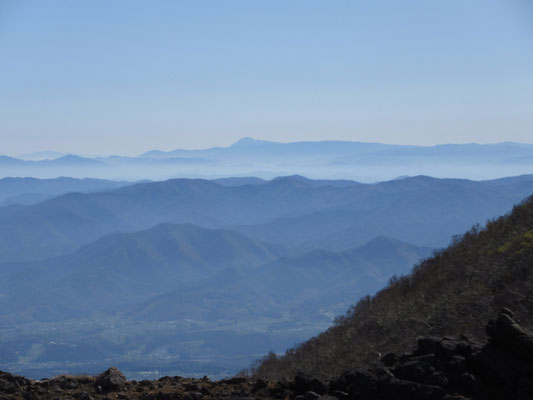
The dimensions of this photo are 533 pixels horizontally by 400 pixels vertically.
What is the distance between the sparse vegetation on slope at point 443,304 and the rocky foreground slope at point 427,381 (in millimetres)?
3467

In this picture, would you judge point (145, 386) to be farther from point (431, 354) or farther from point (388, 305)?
point (388, 305)

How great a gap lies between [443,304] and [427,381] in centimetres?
→ 749

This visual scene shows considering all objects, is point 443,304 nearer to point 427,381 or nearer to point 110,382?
point 427,381

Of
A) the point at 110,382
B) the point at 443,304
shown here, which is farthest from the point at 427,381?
the point at 443,304

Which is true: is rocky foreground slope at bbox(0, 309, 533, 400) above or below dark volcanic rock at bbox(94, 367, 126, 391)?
above

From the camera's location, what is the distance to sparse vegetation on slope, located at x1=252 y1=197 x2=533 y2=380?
15961 millimetres

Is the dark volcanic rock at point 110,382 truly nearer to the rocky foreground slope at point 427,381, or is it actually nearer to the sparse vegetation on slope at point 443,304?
the rocky foreground slope at point 427,381

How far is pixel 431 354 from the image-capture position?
10.9 metres

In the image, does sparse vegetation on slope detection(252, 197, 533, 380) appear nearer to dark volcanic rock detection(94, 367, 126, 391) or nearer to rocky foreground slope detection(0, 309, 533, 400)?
rocky foreground slope detection(0, 309, 533, 400)

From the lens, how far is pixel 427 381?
33.9ft

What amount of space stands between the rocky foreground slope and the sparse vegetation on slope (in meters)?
3.47

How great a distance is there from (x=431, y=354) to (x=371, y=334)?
8252 millimetres

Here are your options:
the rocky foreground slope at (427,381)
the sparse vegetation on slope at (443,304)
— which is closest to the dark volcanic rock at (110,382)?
the rocky foreground slope at (427,381)

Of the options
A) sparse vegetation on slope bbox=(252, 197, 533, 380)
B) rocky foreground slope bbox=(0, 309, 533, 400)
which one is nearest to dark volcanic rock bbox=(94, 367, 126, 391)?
rocky foreground slope bbox=(0, 309, 533, 400)
